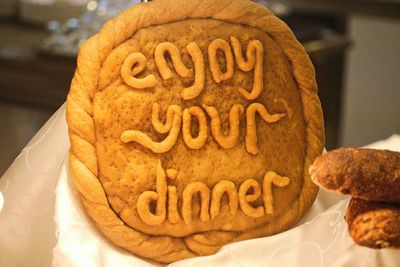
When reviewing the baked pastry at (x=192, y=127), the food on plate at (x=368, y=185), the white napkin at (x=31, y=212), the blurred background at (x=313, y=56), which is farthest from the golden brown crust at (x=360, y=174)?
the blurred background at (x=313, y=56)

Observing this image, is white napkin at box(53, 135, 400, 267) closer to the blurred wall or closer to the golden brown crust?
the golden brown crust

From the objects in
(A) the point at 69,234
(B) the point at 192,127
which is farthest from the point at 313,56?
(A) the point at 69,234

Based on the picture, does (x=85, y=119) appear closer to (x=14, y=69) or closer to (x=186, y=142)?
(x=186, y=142)

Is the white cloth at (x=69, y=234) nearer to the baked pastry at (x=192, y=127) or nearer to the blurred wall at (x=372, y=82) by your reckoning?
the baked pastry at (x=192, y=127)

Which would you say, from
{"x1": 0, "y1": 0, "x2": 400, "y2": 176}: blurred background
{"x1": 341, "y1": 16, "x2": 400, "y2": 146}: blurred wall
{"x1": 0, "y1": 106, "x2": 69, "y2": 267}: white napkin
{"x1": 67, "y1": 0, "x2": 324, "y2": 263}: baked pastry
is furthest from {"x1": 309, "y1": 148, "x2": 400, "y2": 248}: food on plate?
{"x1": 341, "y1": 16, "x2": 400, "y2": 146}: blurred wall

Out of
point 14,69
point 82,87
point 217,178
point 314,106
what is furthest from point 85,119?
point 14,69

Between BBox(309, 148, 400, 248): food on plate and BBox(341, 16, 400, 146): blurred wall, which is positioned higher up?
BBox(309, 148, 400, 248): food on plate
